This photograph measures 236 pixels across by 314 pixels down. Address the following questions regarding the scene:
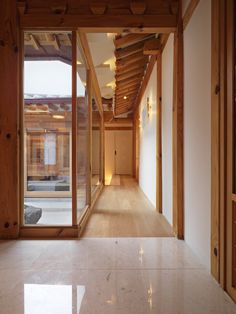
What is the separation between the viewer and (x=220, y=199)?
1.72 m

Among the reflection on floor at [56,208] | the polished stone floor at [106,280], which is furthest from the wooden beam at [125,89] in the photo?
the polished stone floor at [106,280]

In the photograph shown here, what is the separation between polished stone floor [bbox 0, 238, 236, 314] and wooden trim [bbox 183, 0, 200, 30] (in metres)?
2.13

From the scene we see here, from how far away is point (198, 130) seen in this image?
Result: 2229 millimetres

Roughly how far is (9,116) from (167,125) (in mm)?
1934

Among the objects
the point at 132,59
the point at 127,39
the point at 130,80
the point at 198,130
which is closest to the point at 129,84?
the point at 130,80

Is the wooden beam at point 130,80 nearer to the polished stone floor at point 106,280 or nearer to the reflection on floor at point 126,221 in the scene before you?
the reflection on floor at point 126,221

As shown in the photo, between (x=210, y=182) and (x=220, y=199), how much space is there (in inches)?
9.7

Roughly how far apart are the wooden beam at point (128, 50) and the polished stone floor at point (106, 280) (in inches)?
119

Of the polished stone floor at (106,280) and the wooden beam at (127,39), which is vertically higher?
the wooden beam at (127,39)

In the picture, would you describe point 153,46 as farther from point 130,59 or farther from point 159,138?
point 159,138

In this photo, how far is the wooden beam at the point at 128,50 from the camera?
4242mm

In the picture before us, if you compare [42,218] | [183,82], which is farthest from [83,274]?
[183,82]

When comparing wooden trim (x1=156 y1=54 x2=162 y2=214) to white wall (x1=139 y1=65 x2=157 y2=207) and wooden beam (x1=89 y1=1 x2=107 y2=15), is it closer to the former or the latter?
white wall (x1=139 y1=65 x2=157 y2=207)

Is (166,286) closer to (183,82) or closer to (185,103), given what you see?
(185,103)
